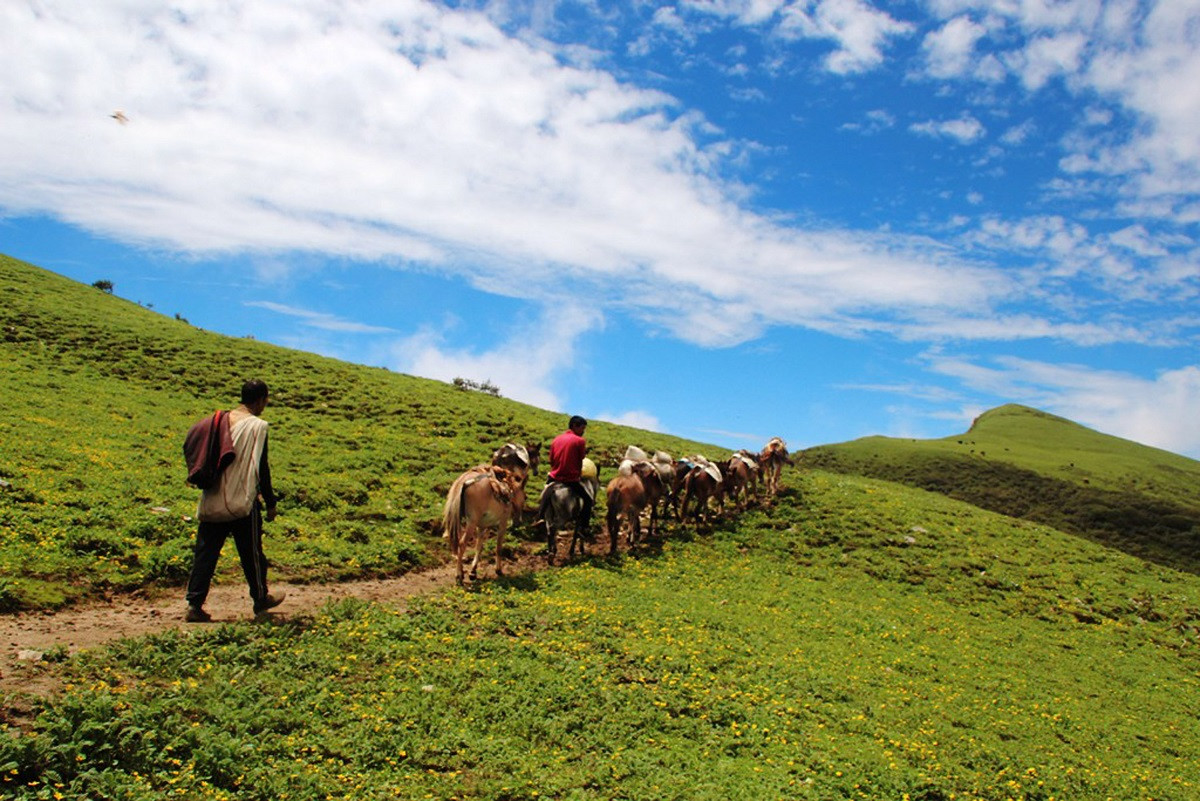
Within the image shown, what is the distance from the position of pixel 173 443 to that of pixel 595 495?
Result: 12547mm

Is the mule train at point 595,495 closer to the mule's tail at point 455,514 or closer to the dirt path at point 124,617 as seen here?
the mule's tail at point 455,514

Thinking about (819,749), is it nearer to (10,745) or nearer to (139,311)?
(10,745)

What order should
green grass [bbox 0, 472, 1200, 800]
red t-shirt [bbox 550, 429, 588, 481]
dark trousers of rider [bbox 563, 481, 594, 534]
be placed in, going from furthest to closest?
1. dark trousers of rider [bbox 563, 481, 594, 534]
2. red t-shirt [bbox 550, 429, 588, 481]
3. green grass [bbox 0, 472, 1200, 800]

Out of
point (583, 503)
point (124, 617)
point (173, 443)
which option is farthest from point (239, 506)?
point (173, 443)

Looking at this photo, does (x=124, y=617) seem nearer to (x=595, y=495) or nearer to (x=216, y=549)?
(x=216, y=549)

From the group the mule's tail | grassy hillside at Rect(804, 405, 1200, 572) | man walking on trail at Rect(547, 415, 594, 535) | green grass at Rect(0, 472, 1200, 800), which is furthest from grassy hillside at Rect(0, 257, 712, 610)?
grassy hillside at Rect(804, 405, 1200, 572)

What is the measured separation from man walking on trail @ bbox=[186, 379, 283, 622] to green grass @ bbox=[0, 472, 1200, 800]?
42.4 inches

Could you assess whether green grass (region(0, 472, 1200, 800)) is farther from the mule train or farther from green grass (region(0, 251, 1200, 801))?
the mule train

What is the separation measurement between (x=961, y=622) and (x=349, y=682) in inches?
615

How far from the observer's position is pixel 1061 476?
318 feet

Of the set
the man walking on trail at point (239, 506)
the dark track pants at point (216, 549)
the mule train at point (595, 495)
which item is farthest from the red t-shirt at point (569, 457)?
the dark track pants at point (216, 549)

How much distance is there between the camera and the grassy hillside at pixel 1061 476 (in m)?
72.0

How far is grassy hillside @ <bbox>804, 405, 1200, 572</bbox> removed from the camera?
72.0 metres

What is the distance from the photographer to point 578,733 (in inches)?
349
